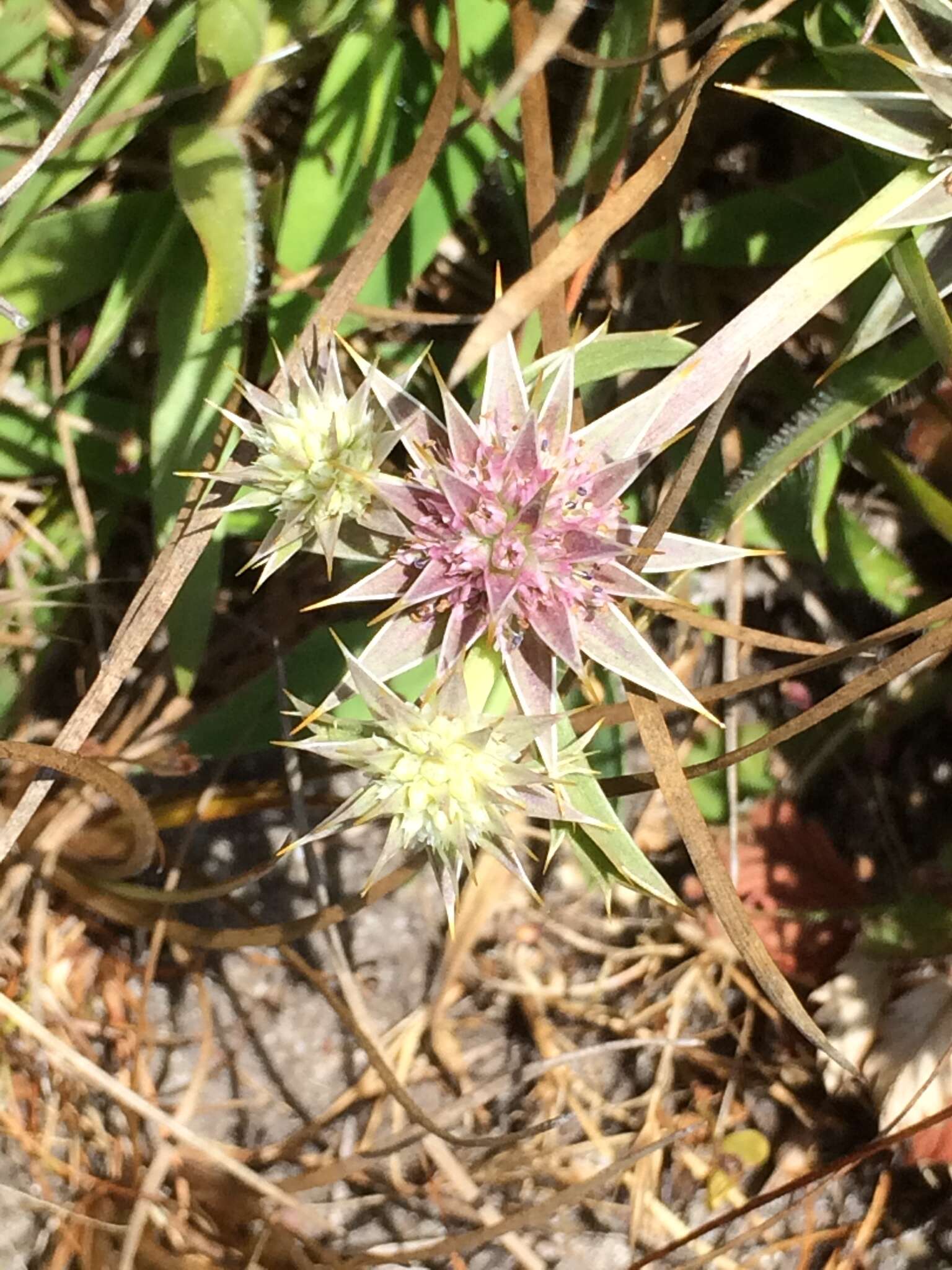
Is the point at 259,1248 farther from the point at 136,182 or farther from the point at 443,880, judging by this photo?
the point at 136,182

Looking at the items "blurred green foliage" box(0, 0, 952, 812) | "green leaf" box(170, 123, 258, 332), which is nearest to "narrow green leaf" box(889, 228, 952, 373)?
"blurred green foliage" box(0, 0, 952, 812)

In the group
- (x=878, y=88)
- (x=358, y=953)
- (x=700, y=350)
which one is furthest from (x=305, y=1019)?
(x=878, y=88)

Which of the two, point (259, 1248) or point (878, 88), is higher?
point (878, 88)

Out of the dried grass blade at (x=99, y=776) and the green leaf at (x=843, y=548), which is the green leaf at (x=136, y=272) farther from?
the green leaf at (x=843, y=548)

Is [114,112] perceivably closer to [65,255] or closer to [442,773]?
[65,255]

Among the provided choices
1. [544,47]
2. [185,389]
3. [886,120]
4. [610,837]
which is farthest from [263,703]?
[886,120]

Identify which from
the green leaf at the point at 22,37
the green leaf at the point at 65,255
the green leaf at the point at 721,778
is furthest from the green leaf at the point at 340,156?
the green leaf at the point at 721,778

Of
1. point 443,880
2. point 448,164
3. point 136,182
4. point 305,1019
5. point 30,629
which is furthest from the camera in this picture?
point 305,1019
